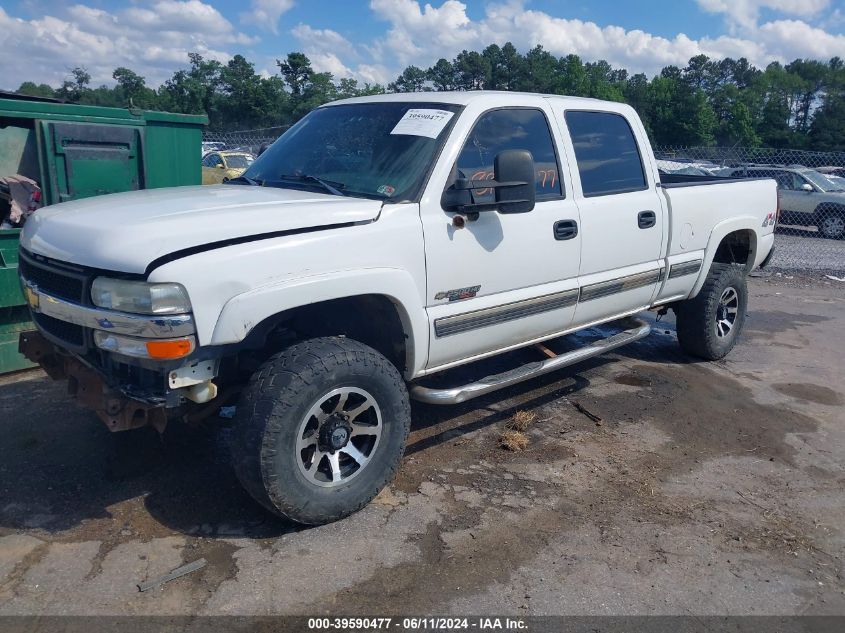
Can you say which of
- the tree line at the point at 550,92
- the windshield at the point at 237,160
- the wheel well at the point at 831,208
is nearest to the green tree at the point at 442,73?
the tree line at the point at 550,92

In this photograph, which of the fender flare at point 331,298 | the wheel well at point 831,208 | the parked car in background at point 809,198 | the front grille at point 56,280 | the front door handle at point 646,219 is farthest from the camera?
the parked car in background at point 809,198

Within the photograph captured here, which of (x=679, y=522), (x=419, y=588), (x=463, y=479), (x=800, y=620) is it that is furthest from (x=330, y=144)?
(x=800, y=620)

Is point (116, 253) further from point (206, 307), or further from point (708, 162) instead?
point (708, 162)

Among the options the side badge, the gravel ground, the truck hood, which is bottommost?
the gravel ground

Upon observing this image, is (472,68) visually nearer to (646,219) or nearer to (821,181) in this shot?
(821,181)

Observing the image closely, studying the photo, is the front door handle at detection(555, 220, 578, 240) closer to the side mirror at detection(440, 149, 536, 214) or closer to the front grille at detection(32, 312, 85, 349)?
the side mirror at detection(440, 149, 536, 214)

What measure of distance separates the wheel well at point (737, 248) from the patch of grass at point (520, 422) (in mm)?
2654

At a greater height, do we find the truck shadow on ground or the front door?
the front door

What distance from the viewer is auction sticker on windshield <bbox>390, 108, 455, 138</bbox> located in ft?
12.9

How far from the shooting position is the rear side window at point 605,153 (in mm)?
4691

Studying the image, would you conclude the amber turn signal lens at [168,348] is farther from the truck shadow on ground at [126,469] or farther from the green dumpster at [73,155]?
the green dumpster at [73,155]

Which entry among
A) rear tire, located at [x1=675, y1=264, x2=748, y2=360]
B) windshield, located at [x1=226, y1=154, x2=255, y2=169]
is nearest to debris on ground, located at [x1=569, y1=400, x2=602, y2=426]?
rear tire, located at [x1=675, y1=264, x2=748, y2=360]

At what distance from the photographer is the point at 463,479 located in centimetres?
409

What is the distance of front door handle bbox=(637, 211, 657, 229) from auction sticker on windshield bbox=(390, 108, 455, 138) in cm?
172
